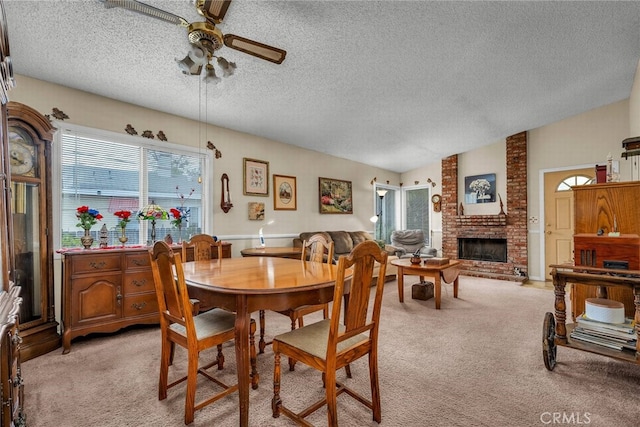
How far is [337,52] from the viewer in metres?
2.92

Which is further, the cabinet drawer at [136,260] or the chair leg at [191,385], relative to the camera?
the cabinet drawer at [136,260]

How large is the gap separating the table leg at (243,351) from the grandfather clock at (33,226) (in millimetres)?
2170

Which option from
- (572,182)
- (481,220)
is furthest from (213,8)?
(572,182)

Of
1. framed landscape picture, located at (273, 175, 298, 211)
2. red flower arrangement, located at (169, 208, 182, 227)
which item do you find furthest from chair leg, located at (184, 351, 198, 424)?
framed landscape picture, located at (273, 175, 298, 211)

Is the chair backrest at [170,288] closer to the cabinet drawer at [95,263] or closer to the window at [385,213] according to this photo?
the cabinet drawer at [95,263]

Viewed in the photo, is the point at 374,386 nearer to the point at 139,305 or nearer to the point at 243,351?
the point at 243,351

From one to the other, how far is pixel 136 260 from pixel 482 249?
6.31 m

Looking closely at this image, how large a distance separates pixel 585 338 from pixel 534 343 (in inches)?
26.2

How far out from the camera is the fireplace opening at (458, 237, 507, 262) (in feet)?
20.7

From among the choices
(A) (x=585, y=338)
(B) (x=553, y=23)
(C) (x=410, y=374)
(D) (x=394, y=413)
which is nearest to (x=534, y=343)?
(A) (x=585, y=338)

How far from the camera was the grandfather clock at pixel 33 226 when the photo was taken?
2562mm

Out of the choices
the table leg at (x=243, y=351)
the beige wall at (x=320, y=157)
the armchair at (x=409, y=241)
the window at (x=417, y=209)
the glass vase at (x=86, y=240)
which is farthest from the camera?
the window at (x=417, y=209)

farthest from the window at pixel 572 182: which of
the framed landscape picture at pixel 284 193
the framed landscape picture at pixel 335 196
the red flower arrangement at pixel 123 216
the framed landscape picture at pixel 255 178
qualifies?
the red flower arrangement at pixel 123 216

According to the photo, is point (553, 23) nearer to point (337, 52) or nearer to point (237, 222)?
point (337, 52)
